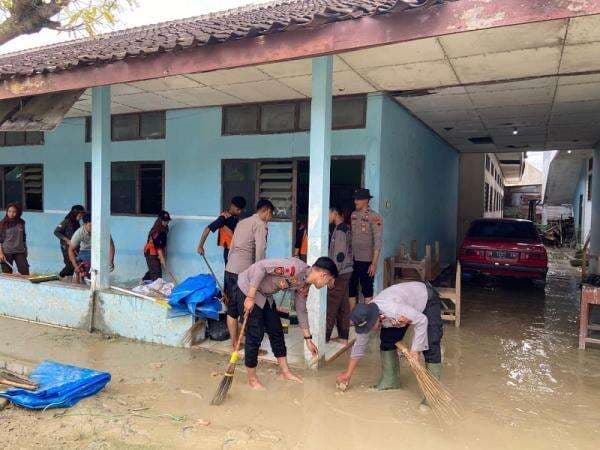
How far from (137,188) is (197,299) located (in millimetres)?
3881

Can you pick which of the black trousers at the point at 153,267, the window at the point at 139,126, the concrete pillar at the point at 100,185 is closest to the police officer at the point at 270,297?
the concrete pillar at the point at 100,185

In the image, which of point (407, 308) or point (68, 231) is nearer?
point (407, 308)

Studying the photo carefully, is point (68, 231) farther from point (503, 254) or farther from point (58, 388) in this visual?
point (503, 254)

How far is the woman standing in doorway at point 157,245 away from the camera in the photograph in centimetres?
709

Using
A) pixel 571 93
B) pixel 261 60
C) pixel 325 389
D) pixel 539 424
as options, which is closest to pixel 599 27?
pixel 571 93

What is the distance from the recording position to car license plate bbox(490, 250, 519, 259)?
318 inches

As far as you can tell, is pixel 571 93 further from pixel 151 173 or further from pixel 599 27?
pixel 151 173

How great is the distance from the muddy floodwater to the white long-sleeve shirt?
585 mm

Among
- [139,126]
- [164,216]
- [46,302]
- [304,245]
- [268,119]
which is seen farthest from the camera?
[139,126]

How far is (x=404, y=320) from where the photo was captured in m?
3.51

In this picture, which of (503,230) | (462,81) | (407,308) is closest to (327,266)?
(407,308)

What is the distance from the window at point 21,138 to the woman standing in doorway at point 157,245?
386cm

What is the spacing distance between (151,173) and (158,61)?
3.72 meters

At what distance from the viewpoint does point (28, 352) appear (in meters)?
4.96
